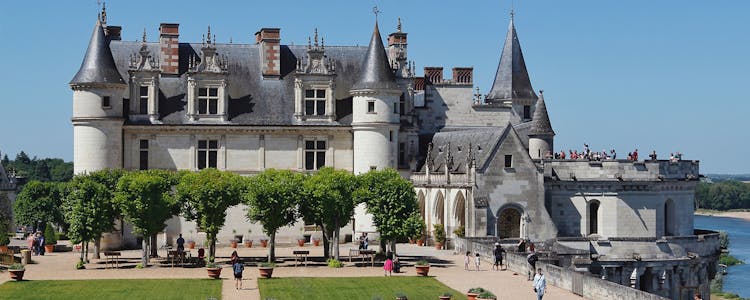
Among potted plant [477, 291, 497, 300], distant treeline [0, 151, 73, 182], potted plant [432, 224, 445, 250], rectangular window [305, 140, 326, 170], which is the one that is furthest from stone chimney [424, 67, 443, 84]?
distant treeline [0, 151, 73, 182]

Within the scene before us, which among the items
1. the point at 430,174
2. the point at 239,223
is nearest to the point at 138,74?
the point at 239,223

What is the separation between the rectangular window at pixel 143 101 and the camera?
2292 inches

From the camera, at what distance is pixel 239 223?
5897 cm

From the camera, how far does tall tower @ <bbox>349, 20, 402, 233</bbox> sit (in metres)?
58.7

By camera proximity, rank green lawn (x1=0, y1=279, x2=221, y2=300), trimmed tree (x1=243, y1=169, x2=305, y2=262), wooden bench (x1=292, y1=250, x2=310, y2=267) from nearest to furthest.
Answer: green lawn (x1=0, y1=279, x2=221, y2=300)
wooden bench (x1=292, y1=250, x2=310, y2=267)
trimmed tree (x1=243, y1=169, x2=305, y2=262)

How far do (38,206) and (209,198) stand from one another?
3281cm

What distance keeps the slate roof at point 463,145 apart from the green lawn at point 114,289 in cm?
1784

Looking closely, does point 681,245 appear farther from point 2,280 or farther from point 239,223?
point 2,280

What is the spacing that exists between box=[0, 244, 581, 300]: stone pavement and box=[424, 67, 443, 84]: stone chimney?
14.6 m

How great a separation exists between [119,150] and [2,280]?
53.8 ft

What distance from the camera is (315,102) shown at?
60.3 metres

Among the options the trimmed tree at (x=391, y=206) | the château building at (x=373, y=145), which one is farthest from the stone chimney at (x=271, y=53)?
the trimmed tree at (x=391, y=206)

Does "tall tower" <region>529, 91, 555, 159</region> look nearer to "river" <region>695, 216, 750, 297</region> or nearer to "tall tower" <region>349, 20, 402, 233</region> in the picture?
"tall tower" <region>349, 20, 402, 233</region>

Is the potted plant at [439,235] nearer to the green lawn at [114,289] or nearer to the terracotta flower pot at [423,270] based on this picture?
the terracotta flower pot at [423,270]
